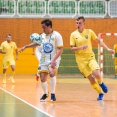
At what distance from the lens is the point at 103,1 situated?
35.3 metres

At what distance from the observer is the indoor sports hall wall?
108 ft

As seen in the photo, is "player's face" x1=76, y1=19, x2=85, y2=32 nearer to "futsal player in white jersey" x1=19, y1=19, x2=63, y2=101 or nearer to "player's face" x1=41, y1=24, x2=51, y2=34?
"futsal player in white jersey" x1=19, y1=19, x2=63, y2=101

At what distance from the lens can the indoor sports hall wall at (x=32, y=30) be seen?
3306 cm

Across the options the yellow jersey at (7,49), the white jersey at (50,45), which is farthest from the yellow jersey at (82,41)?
the yellow jersey at (7,49)

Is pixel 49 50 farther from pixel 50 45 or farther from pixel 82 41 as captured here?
pixel 82 41

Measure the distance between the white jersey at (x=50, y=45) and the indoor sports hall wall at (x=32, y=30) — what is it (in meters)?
19.3

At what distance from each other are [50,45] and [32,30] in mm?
20668

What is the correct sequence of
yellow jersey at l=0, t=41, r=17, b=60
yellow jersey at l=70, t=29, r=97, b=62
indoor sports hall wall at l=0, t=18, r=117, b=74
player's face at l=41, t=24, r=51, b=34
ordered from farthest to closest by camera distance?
indoor sports hall wall at l=0, t=18, r=117, b=74
yellow jersey at l=0, t=41, r=17, b=60
yellow jersey at l=70, t=29, r=97, b=62
player's face at l=41, t=24, r=51, b=34

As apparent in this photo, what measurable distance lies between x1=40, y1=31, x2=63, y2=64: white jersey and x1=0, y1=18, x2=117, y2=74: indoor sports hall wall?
19.3 m

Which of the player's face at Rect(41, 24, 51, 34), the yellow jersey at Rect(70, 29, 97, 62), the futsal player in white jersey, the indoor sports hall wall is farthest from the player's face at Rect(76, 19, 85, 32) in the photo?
the indoor sports hall wall

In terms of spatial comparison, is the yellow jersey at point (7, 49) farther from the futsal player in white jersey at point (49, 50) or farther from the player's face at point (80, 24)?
the futsal player in white jersey at point (49, 50)

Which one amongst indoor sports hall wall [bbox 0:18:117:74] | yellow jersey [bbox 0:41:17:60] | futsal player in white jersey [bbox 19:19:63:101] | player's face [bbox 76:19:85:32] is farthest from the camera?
indoor sports hall wall [bbox 0:18:117:74]

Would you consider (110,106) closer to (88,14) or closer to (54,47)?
(54,47)

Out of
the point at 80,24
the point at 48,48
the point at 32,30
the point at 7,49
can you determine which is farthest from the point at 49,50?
the point at 32,30
